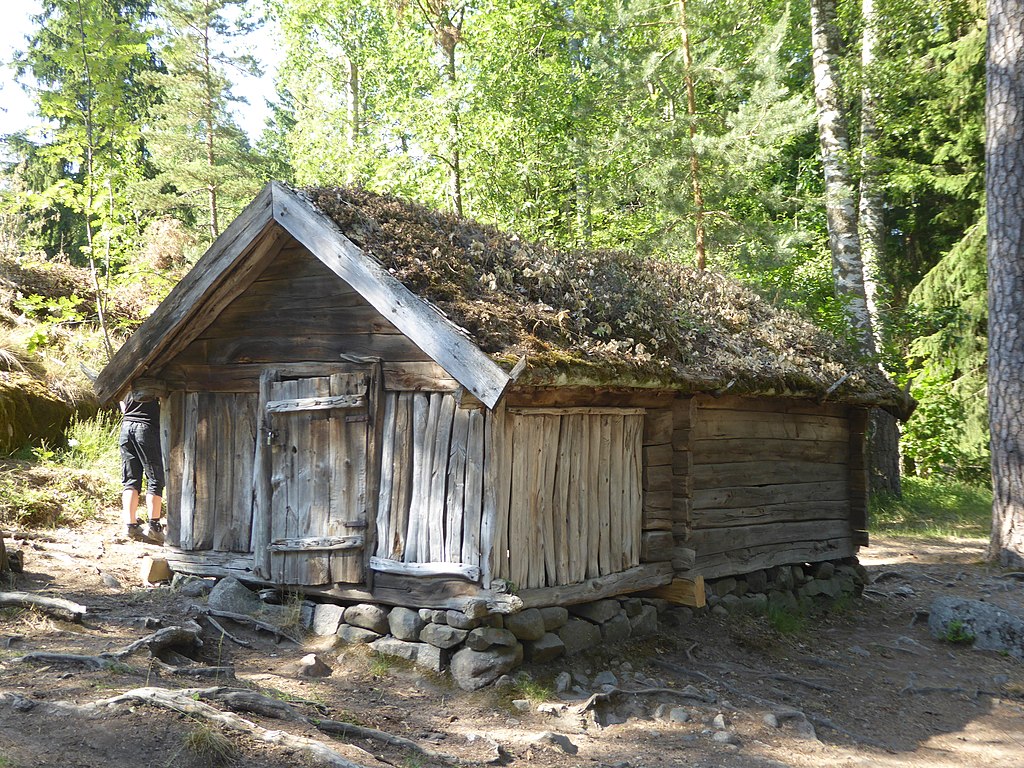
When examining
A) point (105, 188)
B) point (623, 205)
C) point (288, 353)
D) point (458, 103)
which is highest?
point (458, 103)

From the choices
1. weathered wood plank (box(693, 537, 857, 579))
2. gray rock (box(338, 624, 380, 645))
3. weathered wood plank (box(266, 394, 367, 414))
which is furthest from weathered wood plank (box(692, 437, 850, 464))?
gray rock (box(338, 624, 380, 645))

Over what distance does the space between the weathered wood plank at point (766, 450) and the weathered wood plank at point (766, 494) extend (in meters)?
0.28

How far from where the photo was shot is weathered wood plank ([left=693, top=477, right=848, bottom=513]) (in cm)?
873

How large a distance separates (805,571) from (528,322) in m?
5.64

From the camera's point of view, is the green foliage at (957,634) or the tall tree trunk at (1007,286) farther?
the tall tree trunk at (1007,286)

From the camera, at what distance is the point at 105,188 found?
12.2m

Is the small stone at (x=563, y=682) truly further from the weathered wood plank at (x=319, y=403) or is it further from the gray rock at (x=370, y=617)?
the weathered wood plank at (x=319, y=403)

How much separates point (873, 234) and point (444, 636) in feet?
43.3

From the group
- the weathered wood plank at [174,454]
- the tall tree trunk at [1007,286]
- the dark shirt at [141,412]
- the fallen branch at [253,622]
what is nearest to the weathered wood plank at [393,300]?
the weathered wood plank at [174,454]

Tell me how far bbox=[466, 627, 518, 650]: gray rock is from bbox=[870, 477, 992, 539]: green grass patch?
9.45 metres

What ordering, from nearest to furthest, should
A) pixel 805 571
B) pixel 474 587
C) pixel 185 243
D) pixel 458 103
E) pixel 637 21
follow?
pixel 474 587 < pixel 805 571 < pixel 637 21 < pixel 458 103 < pixel 185 243

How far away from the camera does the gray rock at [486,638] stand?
642 centimetres

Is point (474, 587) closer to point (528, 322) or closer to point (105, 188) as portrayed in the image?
point (528, 322)

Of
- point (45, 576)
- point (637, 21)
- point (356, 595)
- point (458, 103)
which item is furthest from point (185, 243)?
point (356, 595)
